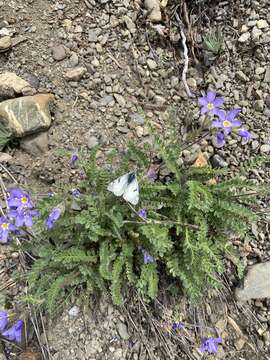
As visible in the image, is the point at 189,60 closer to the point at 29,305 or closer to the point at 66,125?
the point at 66,125

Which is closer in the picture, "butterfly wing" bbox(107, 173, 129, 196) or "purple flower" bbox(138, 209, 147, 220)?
"butterfly wing" bbox(107, 173, 129, 196)

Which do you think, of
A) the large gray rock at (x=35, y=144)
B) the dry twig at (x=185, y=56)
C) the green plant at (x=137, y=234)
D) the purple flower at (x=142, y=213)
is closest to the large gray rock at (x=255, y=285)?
the green plant at (x=137, y=234)

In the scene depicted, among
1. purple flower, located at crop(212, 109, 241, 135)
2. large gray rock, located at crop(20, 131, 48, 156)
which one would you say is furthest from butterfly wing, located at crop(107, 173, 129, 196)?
large gray rock, located at crop(20, 131, 48, 156)

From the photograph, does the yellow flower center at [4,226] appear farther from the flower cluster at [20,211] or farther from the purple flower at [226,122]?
the purple flower at [226,122]

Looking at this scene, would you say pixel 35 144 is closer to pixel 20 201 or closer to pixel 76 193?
pixel 76 193

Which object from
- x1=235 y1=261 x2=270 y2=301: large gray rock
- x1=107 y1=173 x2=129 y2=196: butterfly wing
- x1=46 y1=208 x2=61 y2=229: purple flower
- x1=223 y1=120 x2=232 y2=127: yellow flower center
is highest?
x1=223 y1=120 x2=232 y2=127: yellow flower center

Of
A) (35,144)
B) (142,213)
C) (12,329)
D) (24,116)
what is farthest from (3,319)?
(24,116)

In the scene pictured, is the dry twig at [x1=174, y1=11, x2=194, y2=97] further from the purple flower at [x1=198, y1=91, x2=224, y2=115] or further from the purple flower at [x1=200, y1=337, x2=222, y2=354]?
the purple flower at [x1=200, y1=337, x2=222, y2=354]
